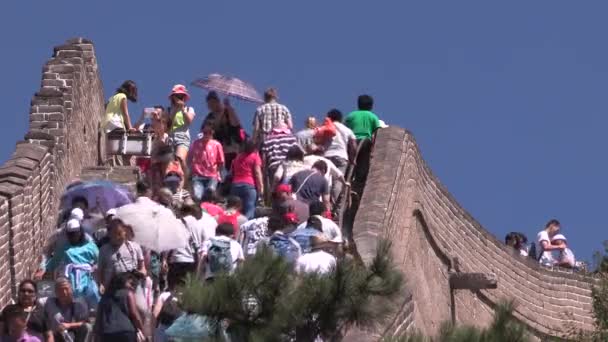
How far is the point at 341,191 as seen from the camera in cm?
3098

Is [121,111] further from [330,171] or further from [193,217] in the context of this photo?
[193,217]

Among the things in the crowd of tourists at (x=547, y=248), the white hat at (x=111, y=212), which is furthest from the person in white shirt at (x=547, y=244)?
the white hat at (x=111, y=212)

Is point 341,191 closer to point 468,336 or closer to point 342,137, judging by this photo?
point 342,137

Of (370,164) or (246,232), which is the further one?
(370,164)

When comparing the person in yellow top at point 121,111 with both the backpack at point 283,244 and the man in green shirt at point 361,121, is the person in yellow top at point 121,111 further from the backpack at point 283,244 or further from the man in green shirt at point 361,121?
the backpack at point 283,244

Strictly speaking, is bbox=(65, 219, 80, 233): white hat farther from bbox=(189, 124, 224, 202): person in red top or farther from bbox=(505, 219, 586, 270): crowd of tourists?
bbox=(505, 219, 586, 270): crowd of tourists

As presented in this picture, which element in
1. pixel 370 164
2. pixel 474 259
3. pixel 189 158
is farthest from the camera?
pixel 474 259

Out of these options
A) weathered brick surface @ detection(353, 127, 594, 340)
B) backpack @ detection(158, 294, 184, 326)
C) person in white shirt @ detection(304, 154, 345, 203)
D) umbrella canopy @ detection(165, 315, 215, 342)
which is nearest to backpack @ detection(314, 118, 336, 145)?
person in white shirt @ detection(304, 154, 345, 203)

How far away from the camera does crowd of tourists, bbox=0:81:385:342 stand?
2373 cm

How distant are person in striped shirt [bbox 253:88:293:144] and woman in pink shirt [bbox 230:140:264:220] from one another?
3.89 ft

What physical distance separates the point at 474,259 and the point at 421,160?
2557 mm

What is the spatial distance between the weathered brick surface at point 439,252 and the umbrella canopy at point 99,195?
2.46 meters

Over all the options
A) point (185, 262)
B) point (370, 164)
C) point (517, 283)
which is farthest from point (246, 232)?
point (517, 283)

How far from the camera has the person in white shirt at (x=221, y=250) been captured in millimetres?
25047
